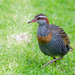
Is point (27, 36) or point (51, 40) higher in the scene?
point (51, 40)

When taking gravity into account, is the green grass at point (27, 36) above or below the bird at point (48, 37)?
below

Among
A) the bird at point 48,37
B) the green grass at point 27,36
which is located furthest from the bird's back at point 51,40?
the green grass at point 27,36

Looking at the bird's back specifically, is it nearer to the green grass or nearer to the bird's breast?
the bird's breast

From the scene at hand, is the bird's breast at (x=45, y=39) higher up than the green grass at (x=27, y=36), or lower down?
higher up

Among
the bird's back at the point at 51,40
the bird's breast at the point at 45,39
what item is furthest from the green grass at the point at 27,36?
the bird's breast at the point at 45,39

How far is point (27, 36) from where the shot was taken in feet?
23.6

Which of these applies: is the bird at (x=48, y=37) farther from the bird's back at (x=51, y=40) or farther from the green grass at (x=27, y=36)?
the green grass at (x=27, y=36)

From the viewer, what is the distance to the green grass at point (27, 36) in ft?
17.9

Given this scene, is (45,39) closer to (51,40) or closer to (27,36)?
(51,40)

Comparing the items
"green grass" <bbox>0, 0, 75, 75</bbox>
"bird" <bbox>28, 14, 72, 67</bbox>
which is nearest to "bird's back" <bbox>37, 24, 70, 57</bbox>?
"bird" <bbox>28, 14, 72, 67</bbox>

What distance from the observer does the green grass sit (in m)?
5.46

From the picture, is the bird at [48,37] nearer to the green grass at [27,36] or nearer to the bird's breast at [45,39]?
the bird's breast at [45,39]

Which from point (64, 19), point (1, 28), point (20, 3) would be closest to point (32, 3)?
point (20, 3)

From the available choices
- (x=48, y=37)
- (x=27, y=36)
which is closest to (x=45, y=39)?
(x=48, y=37)
